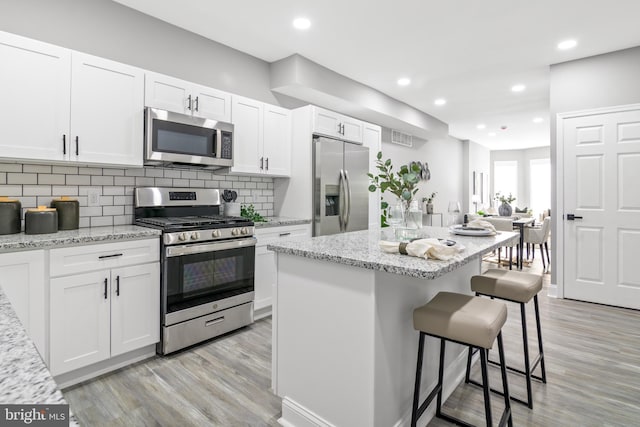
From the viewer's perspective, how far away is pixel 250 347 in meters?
2.71

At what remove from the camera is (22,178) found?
2.39 meters

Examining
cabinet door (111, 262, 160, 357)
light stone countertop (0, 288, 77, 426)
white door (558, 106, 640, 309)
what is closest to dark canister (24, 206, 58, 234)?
cabinet door (111, 262, 160, 357)

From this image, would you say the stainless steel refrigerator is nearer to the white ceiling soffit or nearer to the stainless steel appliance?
the white ceiling soffit

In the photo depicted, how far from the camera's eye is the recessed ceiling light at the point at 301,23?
3076 millimetres

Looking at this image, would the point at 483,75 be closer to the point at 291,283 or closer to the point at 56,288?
the point at 291,283

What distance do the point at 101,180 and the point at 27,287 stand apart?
3.45 ft

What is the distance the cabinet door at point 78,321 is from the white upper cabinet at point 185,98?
4.63 ft

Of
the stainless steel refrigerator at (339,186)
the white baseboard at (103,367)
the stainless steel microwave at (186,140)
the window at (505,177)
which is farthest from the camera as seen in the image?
the window at (505,177)

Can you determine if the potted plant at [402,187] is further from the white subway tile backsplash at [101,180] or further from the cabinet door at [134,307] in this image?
the white subway tile backsplash at [101,180]

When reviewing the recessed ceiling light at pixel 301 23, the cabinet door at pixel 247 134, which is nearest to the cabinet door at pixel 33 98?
the cabinet door at pixel 247 134

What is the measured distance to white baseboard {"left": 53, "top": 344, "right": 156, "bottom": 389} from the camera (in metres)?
2.18

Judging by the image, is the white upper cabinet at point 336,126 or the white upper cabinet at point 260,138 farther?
the white upper cabinet at point 336,126

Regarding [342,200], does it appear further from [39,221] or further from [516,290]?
[39,221]

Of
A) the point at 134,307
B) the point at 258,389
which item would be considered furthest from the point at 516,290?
the point at 134,307
